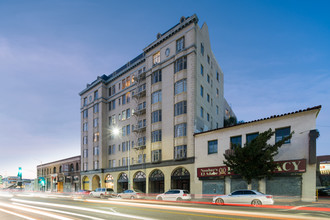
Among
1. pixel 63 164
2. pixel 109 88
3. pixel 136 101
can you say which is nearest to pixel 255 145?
pixel 136 101

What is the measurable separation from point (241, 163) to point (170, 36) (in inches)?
975

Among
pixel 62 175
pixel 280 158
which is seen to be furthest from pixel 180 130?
pixel 62 175

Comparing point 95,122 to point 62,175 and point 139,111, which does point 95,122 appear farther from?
point 62,175

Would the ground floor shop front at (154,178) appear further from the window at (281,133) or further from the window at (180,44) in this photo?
the window at (180,44)

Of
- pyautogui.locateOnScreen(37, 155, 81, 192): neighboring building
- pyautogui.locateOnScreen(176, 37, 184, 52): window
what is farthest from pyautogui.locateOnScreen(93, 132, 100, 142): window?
pyautogui.locateOnScreen(176, 37, 184, 52): window

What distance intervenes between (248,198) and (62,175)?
61892 millimetres

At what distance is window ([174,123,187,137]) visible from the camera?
35.9m

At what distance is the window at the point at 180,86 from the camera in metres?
37.2

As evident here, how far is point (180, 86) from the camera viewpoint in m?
37.8

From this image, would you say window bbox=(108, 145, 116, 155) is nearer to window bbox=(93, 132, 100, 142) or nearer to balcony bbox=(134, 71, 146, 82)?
window bbox=(93, 132, 100, 142)

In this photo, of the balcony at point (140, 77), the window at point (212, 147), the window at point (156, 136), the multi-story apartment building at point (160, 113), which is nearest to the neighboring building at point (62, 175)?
the multi-story apartment building at point (160, 113)

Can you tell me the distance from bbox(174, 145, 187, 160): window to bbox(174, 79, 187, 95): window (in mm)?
8271

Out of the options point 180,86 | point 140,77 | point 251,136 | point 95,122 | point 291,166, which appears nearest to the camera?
point 291,166

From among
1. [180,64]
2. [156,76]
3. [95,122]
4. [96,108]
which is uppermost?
[180,64]
